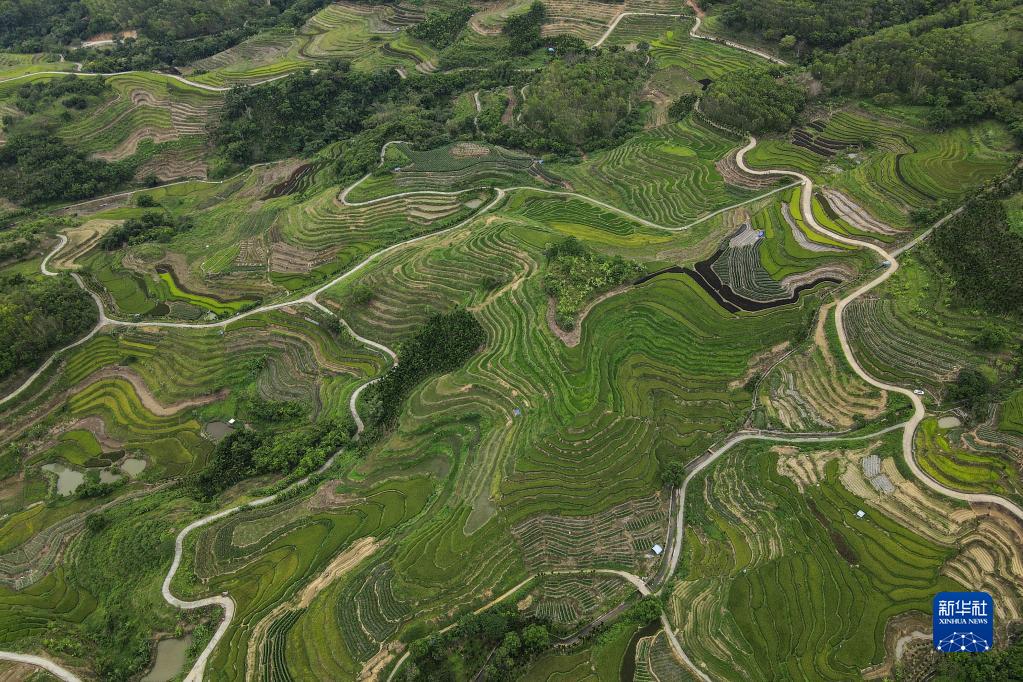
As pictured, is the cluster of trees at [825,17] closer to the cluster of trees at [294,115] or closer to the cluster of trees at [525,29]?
the cluster of trees at [525,29]

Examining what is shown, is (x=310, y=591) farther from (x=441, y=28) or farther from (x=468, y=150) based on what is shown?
(x=441, y=28)

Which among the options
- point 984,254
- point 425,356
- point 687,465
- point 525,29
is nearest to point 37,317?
point 425,356

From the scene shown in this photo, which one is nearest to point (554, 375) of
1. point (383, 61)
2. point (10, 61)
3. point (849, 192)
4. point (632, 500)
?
point (632, 500)

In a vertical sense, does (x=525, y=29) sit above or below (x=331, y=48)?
above

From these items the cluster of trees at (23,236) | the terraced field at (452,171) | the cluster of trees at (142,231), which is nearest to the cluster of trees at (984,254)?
the terraced field at (452,171)

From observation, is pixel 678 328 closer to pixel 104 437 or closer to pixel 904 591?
pixel 904 591

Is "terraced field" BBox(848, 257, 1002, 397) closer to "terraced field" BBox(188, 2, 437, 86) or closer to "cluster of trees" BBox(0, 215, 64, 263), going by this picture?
"terraced field" BBox(188, 2, 437, 86)
